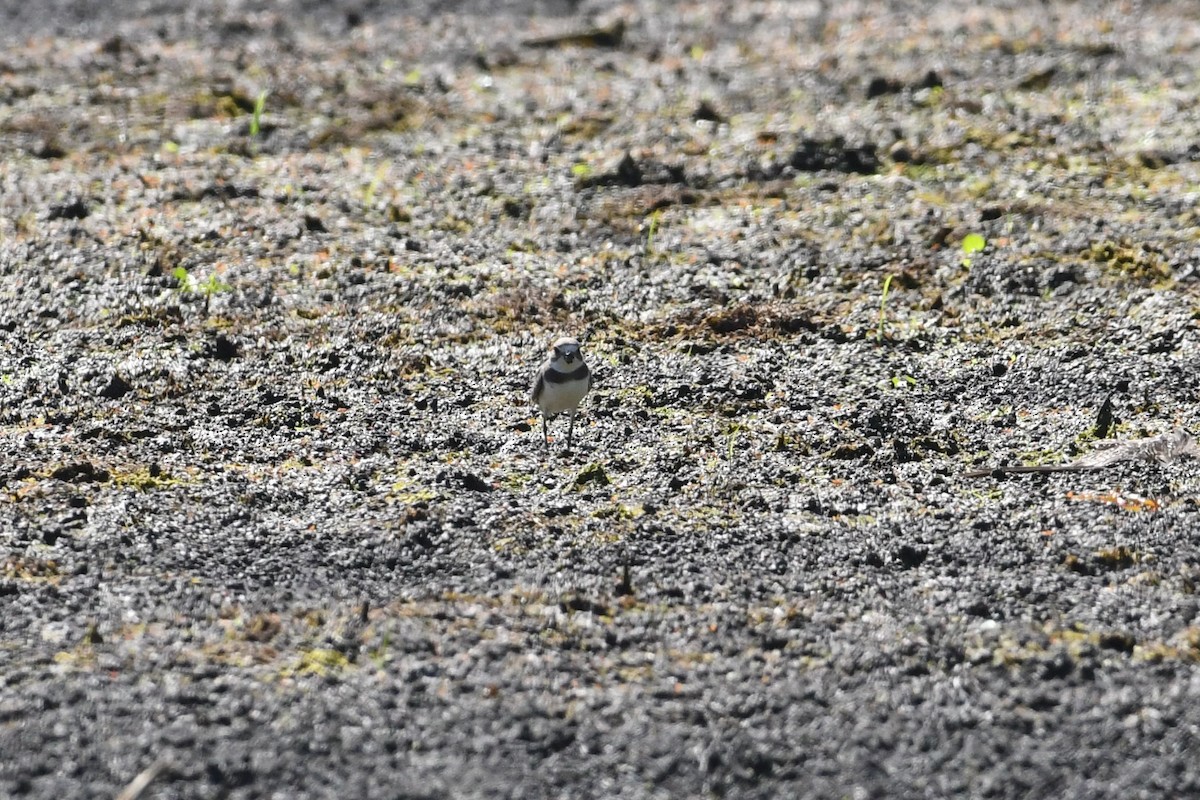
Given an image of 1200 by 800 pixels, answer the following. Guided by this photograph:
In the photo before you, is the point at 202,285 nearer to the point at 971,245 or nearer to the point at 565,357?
the point at 565,357

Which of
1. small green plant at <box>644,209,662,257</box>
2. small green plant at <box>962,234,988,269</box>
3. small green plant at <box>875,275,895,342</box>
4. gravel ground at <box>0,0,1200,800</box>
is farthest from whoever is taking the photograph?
small green plant at <box>644,209,662,257</box>

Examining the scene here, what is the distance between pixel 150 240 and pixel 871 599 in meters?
4.16

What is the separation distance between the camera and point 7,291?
6430 mm

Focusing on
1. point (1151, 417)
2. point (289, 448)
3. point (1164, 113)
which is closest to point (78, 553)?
point (289, 448)

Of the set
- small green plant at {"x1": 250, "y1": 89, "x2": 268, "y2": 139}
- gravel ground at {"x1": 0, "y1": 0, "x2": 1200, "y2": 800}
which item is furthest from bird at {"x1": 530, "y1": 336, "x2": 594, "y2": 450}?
small green plant at {"x1": 250, "y1": 89, "x2": 268, "y2": 139}

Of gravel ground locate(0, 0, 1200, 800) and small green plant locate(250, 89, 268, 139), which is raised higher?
small green plant locate(250, 89, 268, 139)

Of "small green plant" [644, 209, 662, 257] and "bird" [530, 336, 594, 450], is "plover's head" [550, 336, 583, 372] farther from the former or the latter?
"small green plant" [644, 209, 662, 257]

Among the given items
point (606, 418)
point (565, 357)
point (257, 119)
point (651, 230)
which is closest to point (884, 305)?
point (651, 230)

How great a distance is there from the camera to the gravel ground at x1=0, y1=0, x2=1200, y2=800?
3584 millimetres

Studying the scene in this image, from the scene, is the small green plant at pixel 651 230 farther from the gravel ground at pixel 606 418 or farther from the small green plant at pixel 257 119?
the small green plant at pixel 257 119

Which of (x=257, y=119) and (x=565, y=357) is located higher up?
(x=257, y=119)

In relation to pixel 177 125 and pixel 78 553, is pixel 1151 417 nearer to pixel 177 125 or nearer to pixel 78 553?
pixel 78 553

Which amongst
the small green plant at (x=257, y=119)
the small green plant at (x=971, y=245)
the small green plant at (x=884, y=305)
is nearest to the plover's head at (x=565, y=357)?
the small green plant at (x=884, y=305)

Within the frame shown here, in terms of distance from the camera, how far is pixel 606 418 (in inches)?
214
